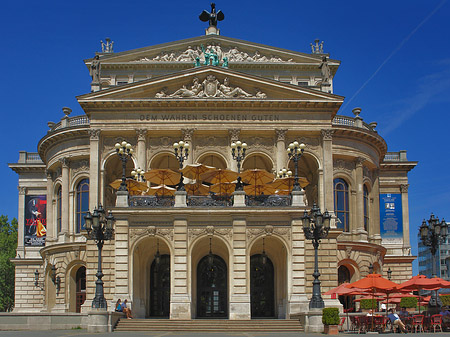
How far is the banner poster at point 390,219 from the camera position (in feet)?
223

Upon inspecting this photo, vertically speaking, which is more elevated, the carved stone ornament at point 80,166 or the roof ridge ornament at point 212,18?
the roof ridge ornament at point 212,18

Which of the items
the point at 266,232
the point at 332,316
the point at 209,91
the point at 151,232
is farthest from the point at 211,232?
the point at 209,91

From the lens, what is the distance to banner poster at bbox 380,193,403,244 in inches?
2676

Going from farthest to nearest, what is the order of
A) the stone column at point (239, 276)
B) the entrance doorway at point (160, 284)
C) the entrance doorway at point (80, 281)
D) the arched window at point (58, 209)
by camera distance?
the arched window at point (58, 209), the entrance doorway at point (80, 281), the entrance doorway at point (160, 284), the stone column at point (239, 276)

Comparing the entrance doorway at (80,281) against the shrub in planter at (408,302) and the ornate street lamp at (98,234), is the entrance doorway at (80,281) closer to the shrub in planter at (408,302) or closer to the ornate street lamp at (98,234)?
the ornate street lamp at (98,234)

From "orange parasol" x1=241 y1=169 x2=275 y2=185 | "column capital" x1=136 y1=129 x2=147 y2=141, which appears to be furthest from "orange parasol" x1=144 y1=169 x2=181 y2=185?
"column capital" x1=136 y1=129 x2=147 y2=141

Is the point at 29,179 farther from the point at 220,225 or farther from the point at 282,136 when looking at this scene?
the point at 220,225

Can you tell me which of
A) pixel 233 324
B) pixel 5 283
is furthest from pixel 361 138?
pixel 5 283

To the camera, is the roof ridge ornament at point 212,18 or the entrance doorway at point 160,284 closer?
the entrance doorway at point 160,284

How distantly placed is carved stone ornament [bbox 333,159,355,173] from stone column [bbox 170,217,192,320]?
2371cm

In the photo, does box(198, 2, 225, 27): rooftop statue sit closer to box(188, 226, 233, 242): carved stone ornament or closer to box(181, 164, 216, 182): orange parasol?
box(181, 164, 216, 182): orange parasol

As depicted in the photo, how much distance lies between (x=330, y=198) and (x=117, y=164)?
1819cm

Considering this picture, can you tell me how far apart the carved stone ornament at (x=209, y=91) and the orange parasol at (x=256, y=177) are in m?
9.14

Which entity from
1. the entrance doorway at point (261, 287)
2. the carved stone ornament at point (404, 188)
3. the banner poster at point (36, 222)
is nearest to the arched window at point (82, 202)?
the banner poster at point (36, 222)
